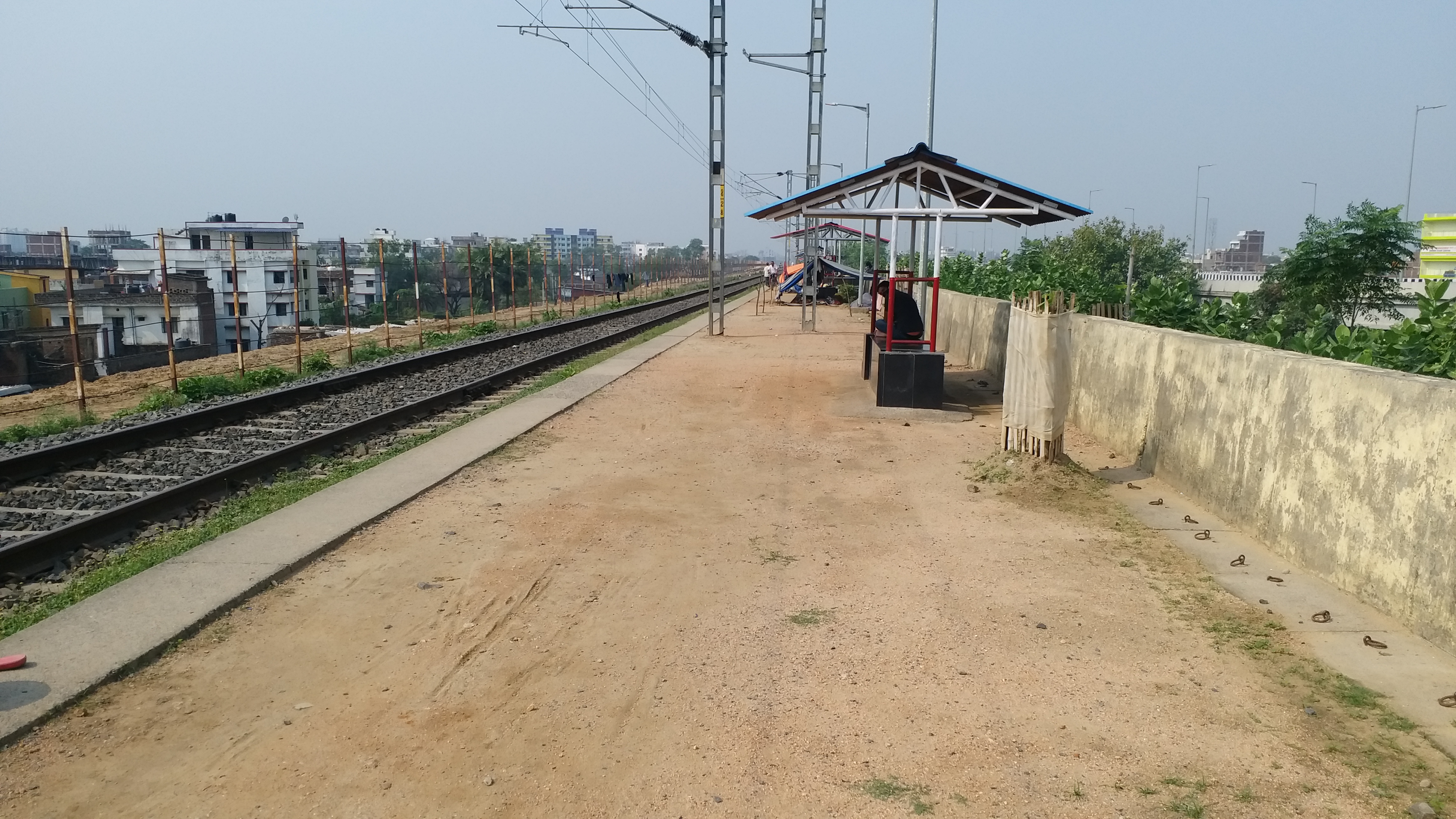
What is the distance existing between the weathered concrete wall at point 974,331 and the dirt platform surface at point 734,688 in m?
8.47

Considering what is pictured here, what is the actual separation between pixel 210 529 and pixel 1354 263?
20669mm

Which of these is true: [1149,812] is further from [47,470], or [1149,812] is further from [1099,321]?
[47,470]

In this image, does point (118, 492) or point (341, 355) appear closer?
point (118, 492)

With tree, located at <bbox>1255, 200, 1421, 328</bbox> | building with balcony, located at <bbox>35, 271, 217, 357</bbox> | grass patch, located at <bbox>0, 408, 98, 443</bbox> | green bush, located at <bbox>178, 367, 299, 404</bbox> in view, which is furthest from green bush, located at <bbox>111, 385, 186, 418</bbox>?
tree, located at <bbox>1255, 200, 1421, 328</bbox>

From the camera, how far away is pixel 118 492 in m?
8.41

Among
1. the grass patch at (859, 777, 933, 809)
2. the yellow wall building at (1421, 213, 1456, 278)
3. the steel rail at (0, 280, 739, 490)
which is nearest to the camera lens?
the grass patch at (859, 777, 933, 809)

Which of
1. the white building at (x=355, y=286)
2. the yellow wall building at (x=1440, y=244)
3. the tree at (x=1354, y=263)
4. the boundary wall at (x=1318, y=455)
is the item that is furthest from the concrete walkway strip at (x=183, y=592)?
the yellow wall building at (x=1440, y=244)

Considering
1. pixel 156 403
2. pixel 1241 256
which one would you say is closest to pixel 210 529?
pixel 156 403

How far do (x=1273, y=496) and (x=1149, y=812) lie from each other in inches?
152

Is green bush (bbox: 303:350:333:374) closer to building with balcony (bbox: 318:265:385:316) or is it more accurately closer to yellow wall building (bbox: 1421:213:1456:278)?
building with balcony (bbox: 318:265:385:316)

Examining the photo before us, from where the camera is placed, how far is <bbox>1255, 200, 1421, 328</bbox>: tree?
61.9ft

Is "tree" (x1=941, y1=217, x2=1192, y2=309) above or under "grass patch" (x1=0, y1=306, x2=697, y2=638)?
above

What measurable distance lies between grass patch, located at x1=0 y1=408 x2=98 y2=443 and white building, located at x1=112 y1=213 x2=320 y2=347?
2.55 meters

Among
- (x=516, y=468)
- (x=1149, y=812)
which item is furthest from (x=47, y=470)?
(x=1149, y=812)
